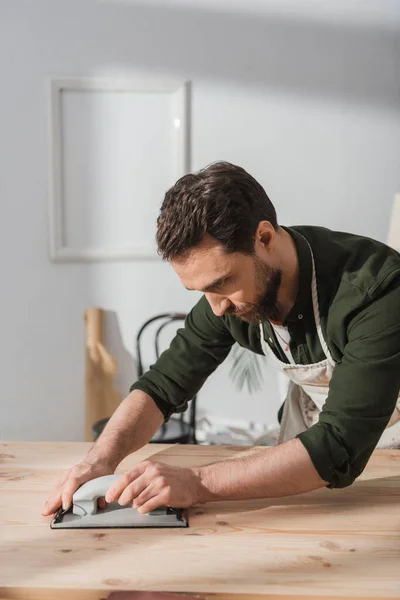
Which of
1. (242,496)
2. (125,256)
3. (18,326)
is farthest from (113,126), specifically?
(242,496)

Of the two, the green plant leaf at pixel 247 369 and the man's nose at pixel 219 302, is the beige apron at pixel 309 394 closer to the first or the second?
the man's nose at pixel 219 302

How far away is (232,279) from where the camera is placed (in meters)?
1.49

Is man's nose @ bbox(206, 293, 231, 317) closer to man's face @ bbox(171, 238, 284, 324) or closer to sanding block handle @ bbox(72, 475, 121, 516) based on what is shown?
man's face @ bbox(171, 238, 284, 324)

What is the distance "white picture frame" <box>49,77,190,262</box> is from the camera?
337cm

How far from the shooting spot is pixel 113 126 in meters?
3.45

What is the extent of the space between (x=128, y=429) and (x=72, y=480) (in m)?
0.31

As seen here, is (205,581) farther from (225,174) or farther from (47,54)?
(47,54)

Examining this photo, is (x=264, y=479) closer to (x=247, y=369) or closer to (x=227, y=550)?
(x=227, y=550)

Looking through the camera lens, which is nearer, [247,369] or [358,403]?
[358,403]

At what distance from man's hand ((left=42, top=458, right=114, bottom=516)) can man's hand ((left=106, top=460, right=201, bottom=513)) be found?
0.31 ft

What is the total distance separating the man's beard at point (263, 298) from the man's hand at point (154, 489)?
0.44 meters

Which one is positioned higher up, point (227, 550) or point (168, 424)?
point (227, 550)

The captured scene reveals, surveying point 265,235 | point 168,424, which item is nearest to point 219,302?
point 265,235

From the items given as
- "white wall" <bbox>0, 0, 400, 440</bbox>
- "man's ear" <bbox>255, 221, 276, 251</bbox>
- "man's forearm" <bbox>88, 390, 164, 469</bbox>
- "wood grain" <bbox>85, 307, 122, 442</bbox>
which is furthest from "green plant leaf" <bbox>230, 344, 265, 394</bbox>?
"man's ear" <bbox>255, 221, 276, 251</bbox>
